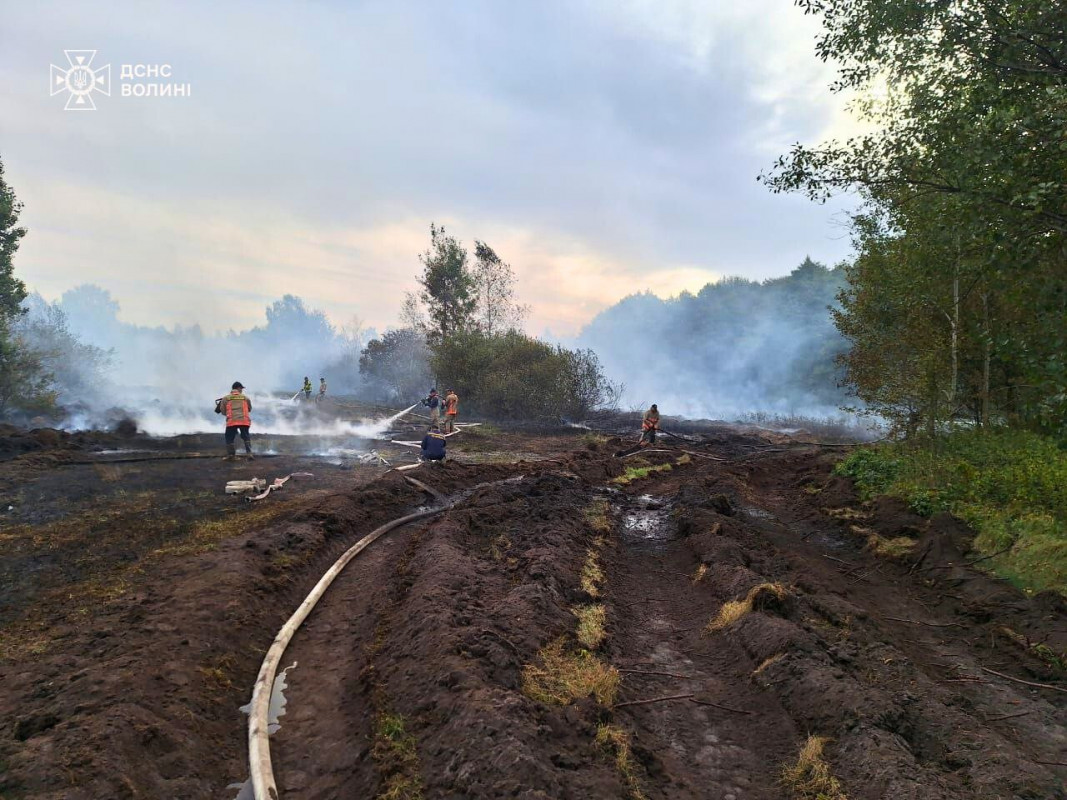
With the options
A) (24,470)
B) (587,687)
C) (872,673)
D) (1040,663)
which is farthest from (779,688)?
(24,470)

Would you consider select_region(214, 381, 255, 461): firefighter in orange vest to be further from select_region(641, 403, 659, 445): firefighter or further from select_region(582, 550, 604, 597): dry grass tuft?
select_region(641, 403, 659, 445): firefighter

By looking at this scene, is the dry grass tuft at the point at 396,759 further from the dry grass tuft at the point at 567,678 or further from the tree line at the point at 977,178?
the tree line at the point at 977,178

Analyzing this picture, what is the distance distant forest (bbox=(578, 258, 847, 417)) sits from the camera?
154 feet

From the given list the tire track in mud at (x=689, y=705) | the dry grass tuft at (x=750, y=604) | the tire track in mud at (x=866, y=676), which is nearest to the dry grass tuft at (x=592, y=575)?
the tire track in mud at (x=689, y=705)

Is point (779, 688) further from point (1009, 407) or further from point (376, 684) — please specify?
point (1009, 407)

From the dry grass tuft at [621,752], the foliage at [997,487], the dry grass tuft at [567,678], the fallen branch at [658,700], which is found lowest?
the fallen branch at [658,700]

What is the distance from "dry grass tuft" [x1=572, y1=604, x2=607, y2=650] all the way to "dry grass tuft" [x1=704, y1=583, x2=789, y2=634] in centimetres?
125

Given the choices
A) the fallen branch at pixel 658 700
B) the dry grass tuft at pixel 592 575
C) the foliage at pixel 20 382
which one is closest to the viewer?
the fallen branch at pixel 658 700

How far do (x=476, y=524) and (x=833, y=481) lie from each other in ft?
32.8

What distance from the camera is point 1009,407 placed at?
43.6ft

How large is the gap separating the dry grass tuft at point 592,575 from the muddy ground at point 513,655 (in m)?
0.04

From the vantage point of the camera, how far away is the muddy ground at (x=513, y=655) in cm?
377

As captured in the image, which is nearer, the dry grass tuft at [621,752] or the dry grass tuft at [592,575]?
the dry grass tuft at [621,752]

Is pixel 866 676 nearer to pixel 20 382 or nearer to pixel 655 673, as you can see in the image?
pixel 655 673
